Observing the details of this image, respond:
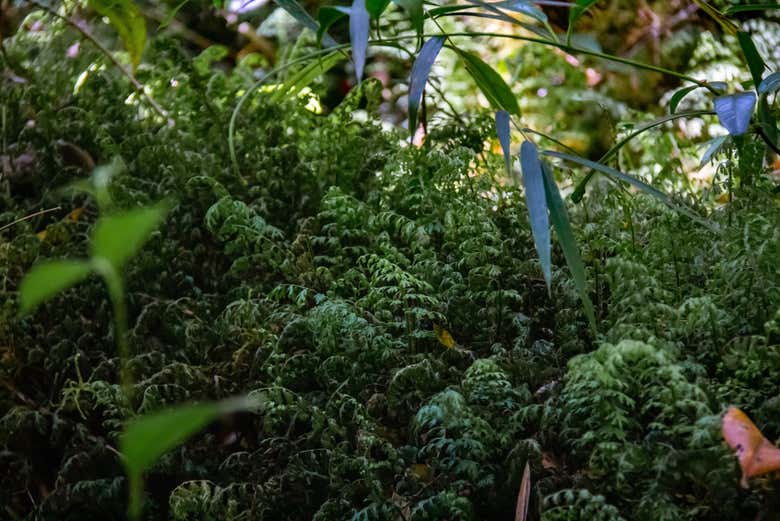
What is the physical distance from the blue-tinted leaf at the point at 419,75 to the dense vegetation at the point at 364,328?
0.23 meters

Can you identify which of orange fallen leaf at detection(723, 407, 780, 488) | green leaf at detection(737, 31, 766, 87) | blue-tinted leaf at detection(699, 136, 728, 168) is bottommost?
orange fallen leaf at detection(723, 407, 780, 488)

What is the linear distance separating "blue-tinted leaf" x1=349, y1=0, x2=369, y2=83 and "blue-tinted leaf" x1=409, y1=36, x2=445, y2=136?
0.30 ft

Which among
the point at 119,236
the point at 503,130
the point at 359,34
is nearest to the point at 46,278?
the point at 119,236

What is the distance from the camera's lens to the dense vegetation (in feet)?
3.16

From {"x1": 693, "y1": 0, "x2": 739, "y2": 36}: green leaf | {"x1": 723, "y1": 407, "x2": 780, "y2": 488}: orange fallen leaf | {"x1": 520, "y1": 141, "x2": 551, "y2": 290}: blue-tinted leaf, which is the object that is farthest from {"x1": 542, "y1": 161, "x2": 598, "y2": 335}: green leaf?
{"x1": 693, "y1": 0, "x2": 739, "y2": 36}: green leaf

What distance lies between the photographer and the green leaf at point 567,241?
3.14ft

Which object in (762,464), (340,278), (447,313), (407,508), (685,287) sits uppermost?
(340,278)

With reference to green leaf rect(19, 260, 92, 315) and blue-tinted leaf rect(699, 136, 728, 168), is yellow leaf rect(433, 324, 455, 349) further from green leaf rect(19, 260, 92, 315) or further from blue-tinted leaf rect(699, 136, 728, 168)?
green leaf rect(19, 260, 92, 315)

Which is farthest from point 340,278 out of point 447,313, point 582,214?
point 582,214

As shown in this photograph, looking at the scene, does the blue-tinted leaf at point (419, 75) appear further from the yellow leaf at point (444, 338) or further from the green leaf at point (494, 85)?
the yellow leaf at point (444, 338)

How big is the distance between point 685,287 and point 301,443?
603mm

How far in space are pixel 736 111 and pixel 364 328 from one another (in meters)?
0.58

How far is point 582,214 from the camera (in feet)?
4.84

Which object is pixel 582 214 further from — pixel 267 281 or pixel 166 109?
pixel 166 109
